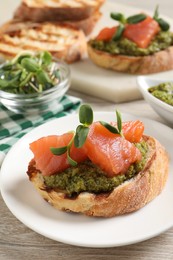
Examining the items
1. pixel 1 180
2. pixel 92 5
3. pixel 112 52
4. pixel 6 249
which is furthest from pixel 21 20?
pixel 6 249

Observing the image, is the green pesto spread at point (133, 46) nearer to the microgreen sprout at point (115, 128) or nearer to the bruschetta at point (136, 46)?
the bruschetta at point (136, 46)

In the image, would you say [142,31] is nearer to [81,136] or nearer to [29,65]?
[29,65]

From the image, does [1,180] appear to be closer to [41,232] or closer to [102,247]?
[41,232]

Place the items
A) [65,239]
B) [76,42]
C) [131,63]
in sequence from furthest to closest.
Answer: [76,42] → [131,63] → [65,239]

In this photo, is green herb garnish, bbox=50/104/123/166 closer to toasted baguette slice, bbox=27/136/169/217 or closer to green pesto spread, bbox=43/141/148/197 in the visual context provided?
green pesto spread, bbox=43/141/148/197

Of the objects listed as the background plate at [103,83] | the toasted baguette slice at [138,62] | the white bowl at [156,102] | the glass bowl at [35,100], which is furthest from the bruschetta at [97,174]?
the toasted baguette slice at [138,62]

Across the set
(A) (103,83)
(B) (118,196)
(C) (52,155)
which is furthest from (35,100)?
(B) (118,196)
